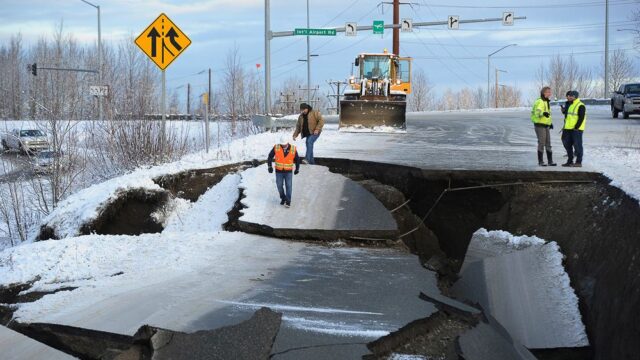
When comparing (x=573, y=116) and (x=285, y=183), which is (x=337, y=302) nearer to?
(x=285, y=183)

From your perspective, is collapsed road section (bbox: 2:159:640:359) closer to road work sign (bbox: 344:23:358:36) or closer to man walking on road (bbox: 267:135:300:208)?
man walking on road (bbox: 267:135:300:208)

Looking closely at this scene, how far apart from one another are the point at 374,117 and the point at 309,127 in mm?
9796

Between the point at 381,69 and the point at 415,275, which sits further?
the point at 381,69

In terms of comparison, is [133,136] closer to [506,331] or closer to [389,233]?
[389,233]

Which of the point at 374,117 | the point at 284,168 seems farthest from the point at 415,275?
the point at 374,117

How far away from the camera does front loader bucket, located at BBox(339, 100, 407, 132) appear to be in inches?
1020

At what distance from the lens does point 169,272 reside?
9500 mm

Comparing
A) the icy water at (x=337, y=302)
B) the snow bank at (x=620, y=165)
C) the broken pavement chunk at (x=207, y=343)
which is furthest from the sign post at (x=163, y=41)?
the broken pavement chunk at (x=207, y=343)

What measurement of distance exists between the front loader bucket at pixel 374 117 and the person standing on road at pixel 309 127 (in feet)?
29.2

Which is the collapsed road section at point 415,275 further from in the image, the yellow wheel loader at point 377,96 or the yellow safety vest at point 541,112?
the yellow wheel loader at point 377,96

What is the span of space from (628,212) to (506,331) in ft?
8.68

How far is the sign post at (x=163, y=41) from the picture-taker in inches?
612

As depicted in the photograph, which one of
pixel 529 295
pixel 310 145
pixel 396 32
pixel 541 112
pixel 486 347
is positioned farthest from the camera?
pixel 396 32

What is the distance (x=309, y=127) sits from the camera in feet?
54.2
